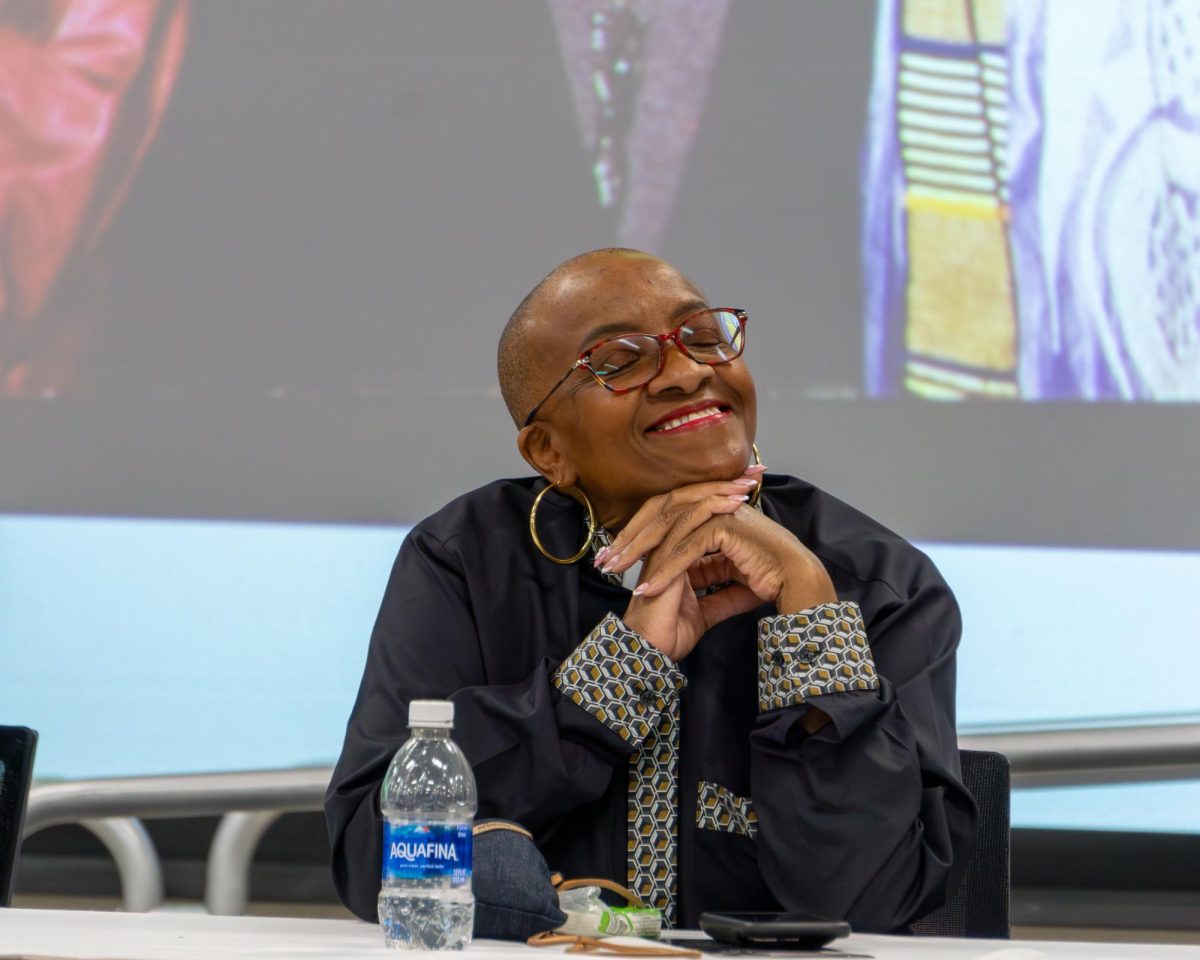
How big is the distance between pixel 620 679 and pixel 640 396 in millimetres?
361

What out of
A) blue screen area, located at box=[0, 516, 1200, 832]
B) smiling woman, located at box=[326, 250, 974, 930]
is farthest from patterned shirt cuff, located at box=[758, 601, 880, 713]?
blue screen area, located at box=[0, 516, 1200, 832]

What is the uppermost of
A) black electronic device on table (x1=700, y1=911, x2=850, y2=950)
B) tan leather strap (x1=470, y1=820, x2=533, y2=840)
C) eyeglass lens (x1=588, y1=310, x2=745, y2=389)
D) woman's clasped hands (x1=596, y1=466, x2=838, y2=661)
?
eyeglass lens (x1=588, y1=310, x2=745, y2=389)

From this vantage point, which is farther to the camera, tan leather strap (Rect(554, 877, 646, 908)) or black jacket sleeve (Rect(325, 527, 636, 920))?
black jacket sleeve (Rect(325, 527, 636, 920))

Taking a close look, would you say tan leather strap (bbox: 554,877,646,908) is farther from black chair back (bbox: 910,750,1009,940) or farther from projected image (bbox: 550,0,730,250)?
projected image (bbox: 550,0,730,250)

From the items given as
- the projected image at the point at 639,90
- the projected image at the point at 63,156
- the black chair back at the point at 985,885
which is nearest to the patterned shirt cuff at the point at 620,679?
the black chair back at the point at 985,885

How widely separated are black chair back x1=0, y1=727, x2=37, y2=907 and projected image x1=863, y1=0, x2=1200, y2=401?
5.54 ft

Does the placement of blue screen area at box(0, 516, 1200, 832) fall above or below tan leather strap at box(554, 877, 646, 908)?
above

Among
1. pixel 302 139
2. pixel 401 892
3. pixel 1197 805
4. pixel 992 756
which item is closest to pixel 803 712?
pixel 992 756

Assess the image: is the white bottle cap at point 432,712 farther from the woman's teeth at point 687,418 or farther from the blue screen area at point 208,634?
the blue screen area at point 208,634

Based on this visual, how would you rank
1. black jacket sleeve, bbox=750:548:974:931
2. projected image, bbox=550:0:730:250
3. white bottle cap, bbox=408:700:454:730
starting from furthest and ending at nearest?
projected image, bbox=550:0:730:250 < black jacket sleeve, bbox=750:548:974:931 < white bottle cap, bbox=408:700:454:730

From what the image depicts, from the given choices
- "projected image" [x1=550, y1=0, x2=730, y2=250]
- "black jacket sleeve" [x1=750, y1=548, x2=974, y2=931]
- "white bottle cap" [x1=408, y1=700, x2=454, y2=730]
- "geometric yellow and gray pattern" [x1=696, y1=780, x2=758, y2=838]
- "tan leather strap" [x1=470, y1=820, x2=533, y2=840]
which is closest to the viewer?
"white bottle cap" [x1=408, y1=700, x2=454, y2=730]

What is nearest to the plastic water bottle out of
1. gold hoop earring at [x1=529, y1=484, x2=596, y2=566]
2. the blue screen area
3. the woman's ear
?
gold hoop earring at [x1=529, y1=484, x2=596, y2=566]

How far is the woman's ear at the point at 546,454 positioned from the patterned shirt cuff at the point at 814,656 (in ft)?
1.24

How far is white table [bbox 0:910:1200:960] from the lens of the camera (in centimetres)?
104
